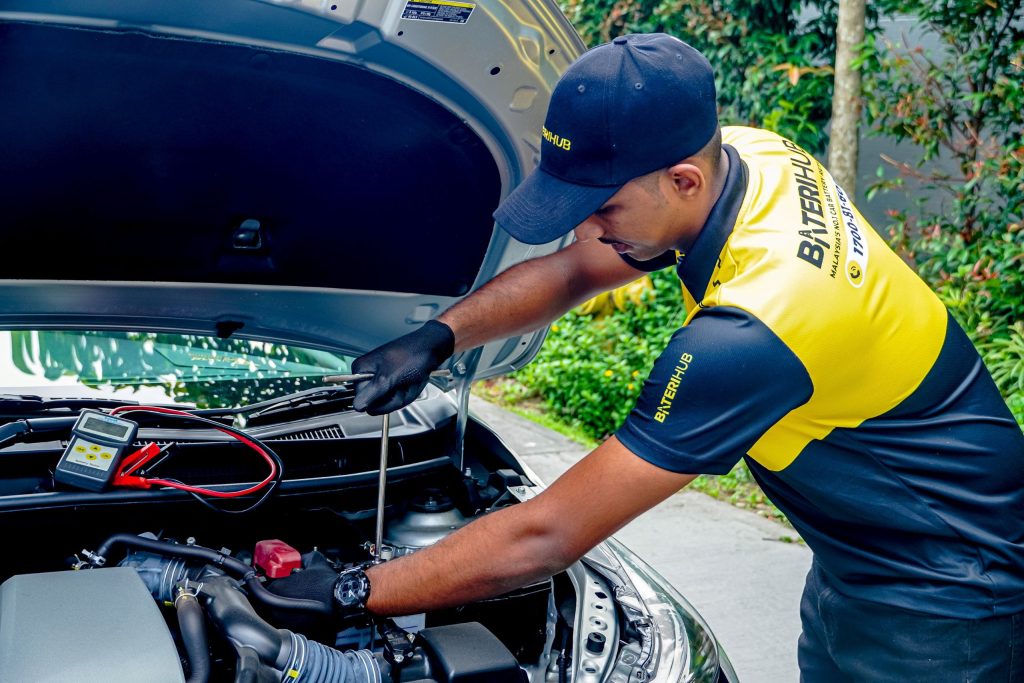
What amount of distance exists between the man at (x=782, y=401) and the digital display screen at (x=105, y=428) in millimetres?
655

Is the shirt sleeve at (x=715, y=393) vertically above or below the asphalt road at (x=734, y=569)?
above

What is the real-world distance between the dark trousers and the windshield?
56.8 inches

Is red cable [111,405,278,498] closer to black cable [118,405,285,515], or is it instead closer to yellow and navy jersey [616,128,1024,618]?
black cable [118,405,285,515]

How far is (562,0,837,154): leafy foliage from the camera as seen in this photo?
5723 millimetres

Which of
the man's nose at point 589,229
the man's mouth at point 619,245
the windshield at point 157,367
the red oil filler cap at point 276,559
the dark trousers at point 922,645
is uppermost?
the man's nose at point 589,229

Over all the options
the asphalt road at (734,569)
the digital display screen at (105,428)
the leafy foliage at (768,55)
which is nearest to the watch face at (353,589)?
the digital display screen at (105,428)

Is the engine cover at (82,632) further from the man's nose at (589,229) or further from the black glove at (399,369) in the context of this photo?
the man's nose at (589,229)

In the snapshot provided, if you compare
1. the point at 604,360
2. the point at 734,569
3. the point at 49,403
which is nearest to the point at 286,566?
the point at 49,403

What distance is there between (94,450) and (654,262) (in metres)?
1.23

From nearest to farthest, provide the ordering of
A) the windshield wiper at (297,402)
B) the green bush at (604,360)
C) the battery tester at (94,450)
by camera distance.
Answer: the battery tester at (94,450)
the windshield wiper at (297,402)
the green bush at (604,360)

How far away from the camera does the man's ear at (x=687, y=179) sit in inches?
66.5

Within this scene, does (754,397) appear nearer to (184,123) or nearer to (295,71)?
(295,71)

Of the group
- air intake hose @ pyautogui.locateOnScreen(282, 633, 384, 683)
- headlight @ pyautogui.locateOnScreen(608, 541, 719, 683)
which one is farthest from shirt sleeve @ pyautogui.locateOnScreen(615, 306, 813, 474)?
air intake hose @ pyautogui.locateOnScreen(282, 633, 384, 683)

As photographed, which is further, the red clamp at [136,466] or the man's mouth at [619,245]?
the red clamp at [136,466]
